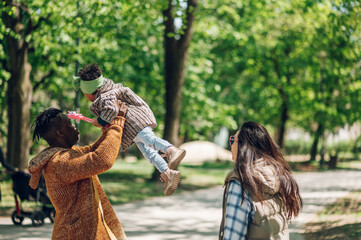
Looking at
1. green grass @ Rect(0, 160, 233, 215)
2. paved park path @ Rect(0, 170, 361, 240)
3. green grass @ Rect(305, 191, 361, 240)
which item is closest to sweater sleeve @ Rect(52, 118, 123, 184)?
paved park path @ Rect(0, 170, 361, 240)

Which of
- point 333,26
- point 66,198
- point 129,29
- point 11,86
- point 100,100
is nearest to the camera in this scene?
point 66,198

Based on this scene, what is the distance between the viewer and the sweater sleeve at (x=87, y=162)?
298cm

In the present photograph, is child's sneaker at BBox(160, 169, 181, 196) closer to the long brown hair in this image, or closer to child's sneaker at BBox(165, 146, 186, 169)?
child's sneaker at BBox(165, 146, 186, 169)

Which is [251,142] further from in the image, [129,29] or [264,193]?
[129,29]

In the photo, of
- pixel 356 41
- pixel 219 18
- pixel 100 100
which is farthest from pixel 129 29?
pixel 100 100

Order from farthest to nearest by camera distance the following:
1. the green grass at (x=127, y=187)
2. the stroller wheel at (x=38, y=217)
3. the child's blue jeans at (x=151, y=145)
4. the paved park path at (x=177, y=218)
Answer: the green grass at (x=127, y=187)
the stroller wheel at (x=38, y=217)
the paved park path at (x=177, y=218)
the child's blue jeans at (x=151, y=145)

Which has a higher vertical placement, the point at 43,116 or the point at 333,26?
the point at 333,26

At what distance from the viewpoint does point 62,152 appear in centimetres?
309

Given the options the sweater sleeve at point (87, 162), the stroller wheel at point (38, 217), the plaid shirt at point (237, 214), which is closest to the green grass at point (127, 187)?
the stroller wheel at point (38, 217)

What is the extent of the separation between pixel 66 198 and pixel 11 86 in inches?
461

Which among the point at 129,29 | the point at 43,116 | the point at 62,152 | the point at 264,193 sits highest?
the point at 129,29

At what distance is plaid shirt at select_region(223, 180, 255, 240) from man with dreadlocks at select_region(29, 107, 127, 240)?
80 centimetres

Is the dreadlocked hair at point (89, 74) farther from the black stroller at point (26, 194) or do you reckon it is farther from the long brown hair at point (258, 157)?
the black stroller at point (26, 194)

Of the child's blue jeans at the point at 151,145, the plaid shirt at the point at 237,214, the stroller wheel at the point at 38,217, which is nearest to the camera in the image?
the plaid shirt at the point at 237,214
